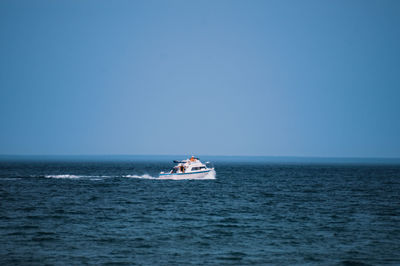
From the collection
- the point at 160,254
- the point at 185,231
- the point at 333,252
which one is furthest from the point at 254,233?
the point at 160,254

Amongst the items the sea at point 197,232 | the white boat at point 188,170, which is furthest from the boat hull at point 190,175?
the sea at point 197,232

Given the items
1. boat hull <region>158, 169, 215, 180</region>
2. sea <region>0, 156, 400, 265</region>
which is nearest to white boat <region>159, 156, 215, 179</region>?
boat hull <region>158, 169, 215, 180</region>

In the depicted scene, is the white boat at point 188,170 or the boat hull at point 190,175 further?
the boat hull at point 190,175

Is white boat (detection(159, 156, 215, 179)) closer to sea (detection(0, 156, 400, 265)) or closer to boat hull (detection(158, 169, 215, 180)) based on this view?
boat hull (detection(158, 169, 215, 180))

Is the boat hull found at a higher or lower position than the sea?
higher

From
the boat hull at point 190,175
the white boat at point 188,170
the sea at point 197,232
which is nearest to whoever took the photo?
the sea at point 197,232

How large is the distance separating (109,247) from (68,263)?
372 cm

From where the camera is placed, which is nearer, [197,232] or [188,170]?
[197,232]

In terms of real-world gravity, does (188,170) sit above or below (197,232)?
above

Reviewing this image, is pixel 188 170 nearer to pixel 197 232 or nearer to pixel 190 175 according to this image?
pixel 190 175

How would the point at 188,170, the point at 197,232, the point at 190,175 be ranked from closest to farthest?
the point at 197,232, the point at 188,170, the point at 190,175

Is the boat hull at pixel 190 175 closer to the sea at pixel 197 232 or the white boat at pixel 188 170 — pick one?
the white boat at pixel 188 170

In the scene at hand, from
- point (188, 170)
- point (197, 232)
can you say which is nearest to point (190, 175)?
point (188, 170)

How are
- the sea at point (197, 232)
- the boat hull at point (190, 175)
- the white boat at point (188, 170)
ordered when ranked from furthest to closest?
the boat hull at point (190, 175)
the white boat at point (188, 170)
the sea at point (197, 232)
